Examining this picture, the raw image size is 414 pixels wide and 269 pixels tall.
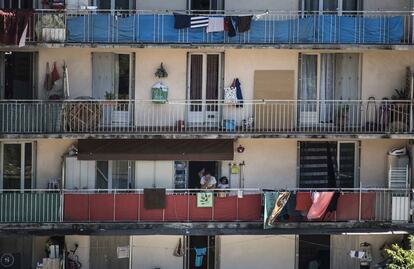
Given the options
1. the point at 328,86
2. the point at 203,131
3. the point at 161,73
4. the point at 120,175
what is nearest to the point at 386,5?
the point at 328,86

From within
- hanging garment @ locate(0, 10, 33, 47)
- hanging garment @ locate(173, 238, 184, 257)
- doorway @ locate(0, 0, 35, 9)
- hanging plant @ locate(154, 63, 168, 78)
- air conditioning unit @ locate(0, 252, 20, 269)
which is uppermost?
doorway @ locate(0, 0, 35, 9)

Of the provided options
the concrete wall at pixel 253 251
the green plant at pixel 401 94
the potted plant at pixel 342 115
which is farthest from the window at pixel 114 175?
the green plant at pixel 401 94

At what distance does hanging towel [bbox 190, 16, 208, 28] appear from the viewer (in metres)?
24.8

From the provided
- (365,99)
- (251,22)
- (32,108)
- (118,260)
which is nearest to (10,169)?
(32,108)

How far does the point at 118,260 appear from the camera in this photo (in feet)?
87.0

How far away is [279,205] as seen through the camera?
2509 cm

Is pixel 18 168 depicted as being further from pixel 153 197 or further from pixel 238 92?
pixel 238 92

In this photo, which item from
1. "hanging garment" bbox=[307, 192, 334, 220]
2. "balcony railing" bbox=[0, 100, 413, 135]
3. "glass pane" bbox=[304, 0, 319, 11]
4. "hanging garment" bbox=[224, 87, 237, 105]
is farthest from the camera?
"glass pane" bbox=[304, 0, 319, 11]

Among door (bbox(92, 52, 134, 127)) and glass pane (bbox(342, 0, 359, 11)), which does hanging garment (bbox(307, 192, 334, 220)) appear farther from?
door (bbox(92, 52, 134, 127))

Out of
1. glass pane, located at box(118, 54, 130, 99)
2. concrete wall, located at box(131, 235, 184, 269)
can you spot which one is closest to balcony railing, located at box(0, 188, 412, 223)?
concrete wall, located at box(131, 235, 184, 269)

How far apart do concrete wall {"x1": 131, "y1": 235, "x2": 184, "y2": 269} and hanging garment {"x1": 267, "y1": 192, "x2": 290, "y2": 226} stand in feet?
10.8

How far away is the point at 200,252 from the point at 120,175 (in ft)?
12.0

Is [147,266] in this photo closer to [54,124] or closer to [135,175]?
[135,175]

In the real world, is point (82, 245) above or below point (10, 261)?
above
